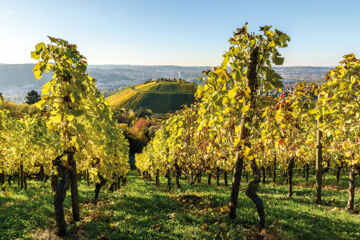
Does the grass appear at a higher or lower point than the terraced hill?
lower

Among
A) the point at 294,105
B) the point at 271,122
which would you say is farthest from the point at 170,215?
the point at 294,105

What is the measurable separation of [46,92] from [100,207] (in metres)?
8.04

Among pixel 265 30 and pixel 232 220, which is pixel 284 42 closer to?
pixel 265 30

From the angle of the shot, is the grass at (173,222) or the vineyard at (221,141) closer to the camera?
the vineyard at (221,141)

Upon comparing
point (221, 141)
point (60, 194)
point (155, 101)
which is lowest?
point (60, 194)

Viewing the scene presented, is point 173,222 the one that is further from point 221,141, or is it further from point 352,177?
point 352,177

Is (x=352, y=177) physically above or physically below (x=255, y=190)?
below

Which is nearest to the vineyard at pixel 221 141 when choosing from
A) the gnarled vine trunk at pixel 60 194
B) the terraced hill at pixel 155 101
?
the gnarled vine trunk at pixel 60 194

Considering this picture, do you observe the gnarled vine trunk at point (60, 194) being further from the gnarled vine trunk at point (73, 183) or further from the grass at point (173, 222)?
the grass at point (173, 222)

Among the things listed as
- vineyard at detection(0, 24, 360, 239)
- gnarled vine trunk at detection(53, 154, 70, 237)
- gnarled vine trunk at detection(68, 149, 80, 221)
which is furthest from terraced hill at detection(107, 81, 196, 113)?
gnarled vine trunk at detection(53, 154, 70, 237)

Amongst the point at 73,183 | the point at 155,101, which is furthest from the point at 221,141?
the point at 155,101

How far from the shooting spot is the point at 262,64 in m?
5.62

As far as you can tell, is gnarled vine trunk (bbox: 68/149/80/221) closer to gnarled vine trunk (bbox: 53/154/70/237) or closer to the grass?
gnarled vine trunk (bbox: 53/154/70/237)

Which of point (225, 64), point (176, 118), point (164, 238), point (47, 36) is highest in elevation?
point (47, 36)
